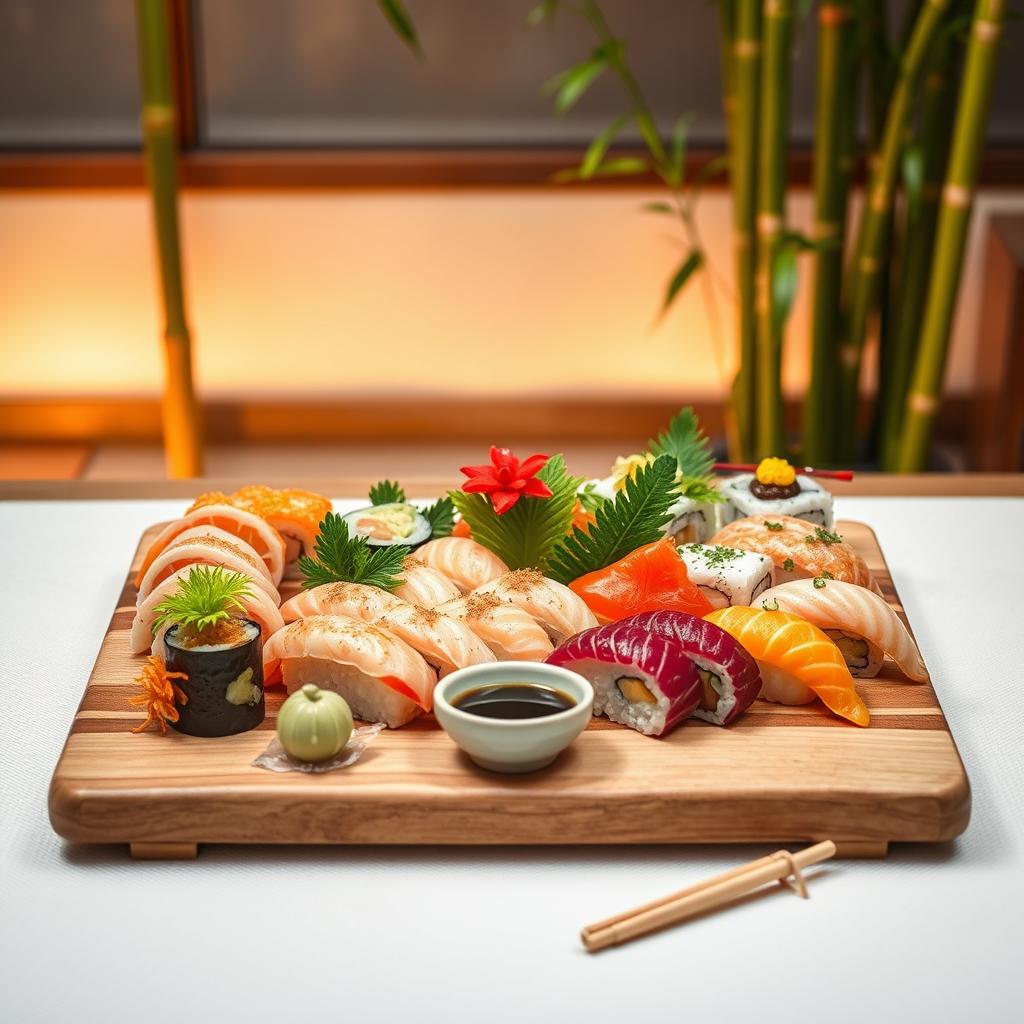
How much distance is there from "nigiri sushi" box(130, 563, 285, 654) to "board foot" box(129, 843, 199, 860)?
0.25 metres

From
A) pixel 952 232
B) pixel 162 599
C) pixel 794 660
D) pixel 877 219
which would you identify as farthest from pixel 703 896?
pixel 877 219

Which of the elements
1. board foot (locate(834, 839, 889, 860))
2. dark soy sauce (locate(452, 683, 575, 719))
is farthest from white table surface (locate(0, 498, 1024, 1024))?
dark soy sauce (locate(452, 683, 575, 719))

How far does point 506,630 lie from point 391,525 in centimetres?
Answer: 35

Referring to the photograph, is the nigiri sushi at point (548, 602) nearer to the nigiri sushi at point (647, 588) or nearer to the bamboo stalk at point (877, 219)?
the nigiri sushi at point (647, 588)

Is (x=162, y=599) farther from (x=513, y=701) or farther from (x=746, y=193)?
(x=746, y=193)

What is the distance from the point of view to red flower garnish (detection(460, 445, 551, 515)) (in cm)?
160

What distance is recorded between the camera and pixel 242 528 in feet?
5.43

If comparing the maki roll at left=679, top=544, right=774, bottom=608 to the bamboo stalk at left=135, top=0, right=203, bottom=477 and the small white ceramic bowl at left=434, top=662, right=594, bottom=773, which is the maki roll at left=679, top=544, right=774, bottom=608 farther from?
the bamboo stalk at left=135, top=0, right=203, bottom=477

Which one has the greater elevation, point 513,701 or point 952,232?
point 952,232

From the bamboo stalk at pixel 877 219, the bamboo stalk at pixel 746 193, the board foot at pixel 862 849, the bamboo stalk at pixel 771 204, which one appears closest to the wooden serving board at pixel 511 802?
the board foot at pixel 862 849

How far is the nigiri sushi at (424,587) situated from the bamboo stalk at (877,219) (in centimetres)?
150

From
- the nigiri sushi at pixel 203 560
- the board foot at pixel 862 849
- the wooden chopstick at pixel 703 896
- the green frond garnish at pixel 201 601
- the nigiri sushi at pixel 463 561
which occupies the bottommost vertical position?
the board foot at pixel 862 849

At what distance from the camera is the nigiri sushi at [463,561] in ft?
5.22

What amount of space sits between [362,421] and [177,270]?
43.6 inches
